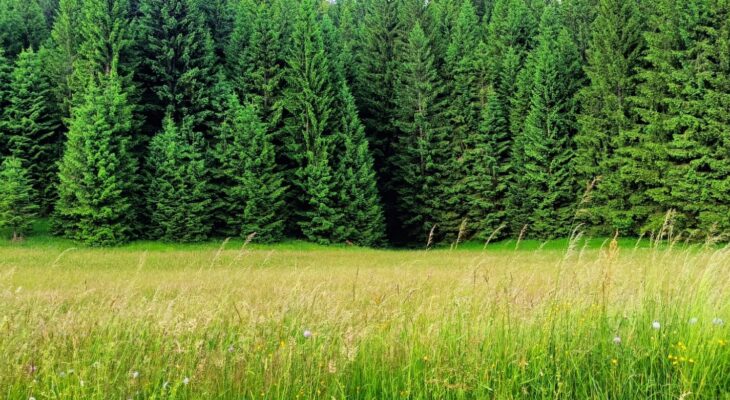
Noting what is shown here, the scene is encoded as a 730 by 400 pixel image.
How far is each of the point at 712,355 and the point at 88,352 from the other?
440cm

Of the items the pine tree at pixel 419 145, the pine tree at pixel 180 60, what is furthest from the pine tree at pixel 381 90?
the pine tree at pixel 180 60

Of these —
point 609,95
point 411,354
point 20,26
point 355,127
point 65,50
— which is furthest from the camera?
point 20,26

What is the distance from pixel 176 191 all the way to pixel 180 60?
9611mm

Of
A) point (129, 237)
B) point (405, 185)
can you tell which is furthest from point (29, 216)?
point (405, 185)

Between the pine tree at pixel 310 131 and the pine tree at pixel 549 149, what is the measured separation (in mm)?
14221

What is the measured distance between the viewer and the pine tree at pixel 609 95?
117 ft

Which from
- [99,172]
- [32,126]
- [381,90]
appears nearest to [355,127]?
[381,90]

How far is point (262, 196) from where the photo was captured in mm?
34469

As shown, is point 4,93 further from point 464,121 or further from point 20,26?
point 464,121

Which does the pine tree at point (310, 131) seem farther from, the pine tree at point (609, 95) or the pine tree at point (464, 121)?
the pine tree at point (609, 95)

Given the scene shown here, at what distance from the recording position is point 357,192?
1423 inches

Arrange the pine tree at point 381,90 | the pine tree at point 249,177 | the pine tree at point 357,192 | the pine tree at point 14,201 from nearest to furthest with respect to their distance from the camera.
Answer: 1. the pine tree at point 14,201
2. the pine tree at point 249,177
3. the pine tree at point 357,192
4. the pine tree at point 381,90

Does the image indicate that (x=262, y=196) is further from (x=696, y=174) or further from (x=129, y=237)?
(x=696, y=174)

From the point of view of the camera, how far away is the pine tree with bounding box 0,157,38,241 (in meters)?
31.7
